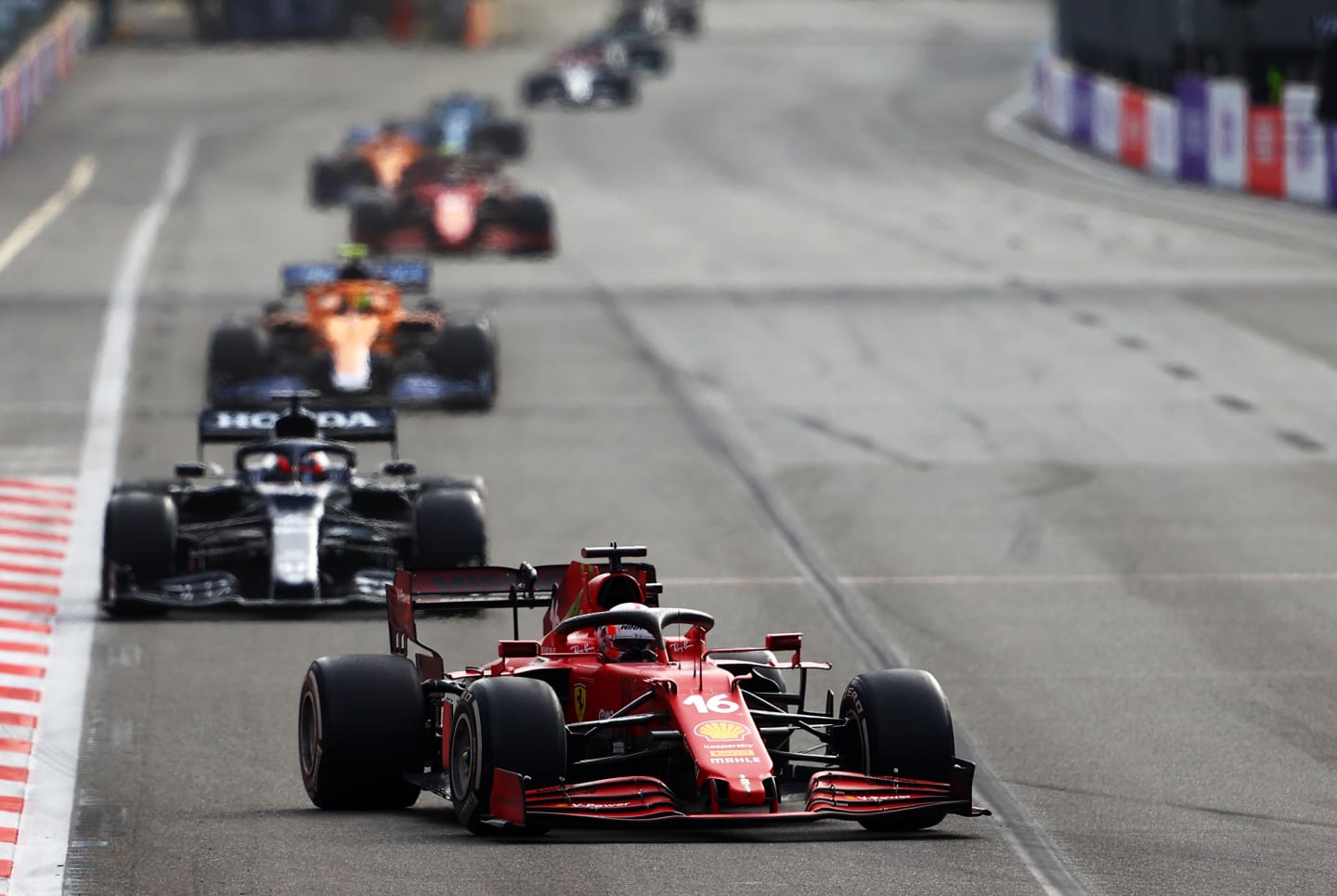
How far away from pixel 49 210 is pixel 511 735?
1464 inches

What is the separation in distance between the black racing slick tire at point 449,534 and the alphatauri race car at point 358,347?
878 cm

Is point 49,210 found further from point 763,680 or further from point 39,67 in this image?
point 763,680

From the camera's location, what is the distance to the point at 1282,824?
507 inches

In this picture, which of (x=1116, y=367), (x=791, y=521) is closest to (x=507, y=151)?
(x=1116, y=367)

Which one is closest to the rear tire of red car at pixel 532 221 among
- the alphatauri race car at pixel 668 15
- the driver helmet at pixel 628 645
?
the driver helmet at pixel 628 645

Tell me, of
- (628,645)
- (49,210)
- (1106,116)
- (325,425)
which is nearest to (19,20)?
(49,210)

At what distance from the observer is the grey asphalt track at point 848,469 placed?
12.4m

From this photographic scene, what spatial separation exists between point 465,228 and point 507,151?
13383 mm

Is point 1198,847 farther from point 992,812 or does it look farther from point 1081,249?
point 1081,249

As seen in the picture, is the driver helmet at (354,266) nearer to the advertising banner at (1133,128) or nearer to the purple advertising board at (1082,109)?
the advertising banner at (1133,128)

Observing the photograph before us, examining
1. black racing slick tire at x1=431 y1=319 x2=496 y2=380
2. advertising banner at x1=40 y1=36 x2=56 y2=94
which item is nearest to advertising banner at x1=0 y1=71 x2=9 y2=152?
advertising banner at x1=40 y1=36 x2=56 y2=94

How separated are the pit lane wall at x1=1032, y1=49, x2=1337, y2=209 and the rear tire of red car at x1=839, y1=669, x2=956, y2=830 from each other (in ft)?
109

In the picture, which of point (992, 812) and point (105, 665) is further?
point (105, 665)

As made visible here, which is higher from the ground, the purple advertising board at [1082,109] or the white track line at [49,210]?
the white track line at [49,210]
